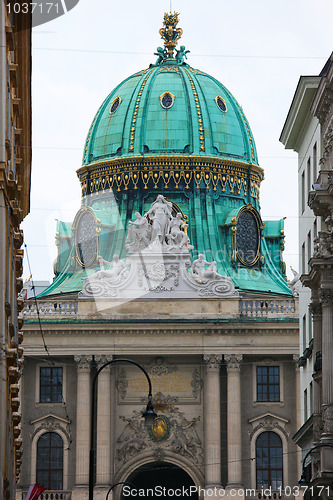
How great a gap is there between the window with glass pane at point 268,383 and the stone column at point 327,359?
3237cm

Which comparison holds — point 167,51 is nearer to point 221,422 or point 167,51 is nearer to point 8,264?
point 221,422

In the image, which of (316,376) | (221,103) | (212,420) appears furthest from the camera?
(221,103)

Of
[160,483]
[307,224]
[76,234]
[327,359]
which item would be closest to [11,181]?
[327,359]

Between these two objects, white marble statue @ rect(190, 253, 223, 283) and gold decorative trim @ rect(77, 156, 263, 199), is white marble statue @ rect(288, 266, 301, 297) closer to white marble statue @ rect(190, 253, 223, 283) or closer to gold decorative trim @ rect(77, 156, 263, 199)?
white marble statue @ rect(190, 253, 223, 283)

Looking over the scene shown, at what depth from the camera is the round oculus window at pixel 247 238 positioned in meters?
86.3

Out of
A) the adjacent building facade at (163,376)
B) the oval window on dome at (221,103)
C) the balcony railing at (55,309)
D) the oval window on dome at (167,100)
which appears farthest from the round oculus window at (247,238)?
the balcony railing at (55,309)

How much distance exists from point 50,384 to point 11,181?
44211 millimetres

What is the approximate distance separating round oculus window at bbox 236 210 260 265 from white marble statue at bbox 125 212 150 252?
306 inches

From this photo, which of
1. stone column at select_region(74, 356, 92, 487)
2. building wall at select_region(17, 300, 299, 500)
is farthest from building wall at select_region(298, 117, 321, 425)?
stone column at select_region(74, 356, 92, 487)

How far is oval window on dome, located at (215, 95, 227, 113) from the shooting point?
290 ft

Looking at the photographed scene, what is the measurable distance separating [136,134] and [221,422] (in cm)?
1848

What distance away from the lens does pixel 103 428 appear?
77125 mm

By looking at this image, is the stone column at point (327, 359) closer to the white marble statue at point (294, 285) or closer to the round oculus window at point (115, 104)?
the white marble statue at point (294, 285)

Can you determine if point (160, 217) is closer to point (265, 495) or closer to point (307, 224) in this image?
point (265, 495)
